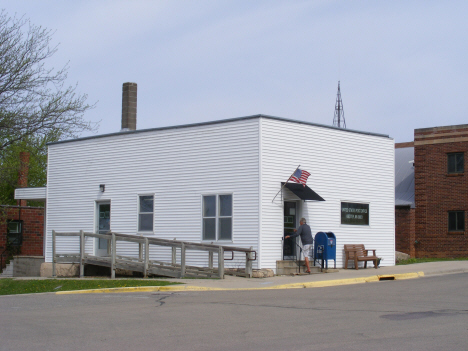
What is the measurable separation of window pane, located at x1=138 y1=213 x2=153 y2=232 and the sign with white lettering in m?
7.11

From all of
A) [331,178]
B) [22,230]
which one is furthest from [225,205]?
[22,230]

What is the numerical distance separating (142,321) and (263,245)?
9.91 meters

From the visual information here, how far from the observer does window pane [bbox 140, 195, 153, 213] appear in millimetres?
23433

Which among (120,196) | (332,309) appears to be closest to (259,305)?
(332,309)

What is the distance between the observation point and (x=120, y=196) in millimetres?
24188

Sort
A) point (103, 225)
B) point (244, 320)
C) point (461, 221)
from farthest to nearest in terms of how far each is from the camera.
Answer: point (461, 221) → point (103, 225) → point (244, 320)

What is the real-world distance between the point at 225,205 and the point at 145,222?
3.74m

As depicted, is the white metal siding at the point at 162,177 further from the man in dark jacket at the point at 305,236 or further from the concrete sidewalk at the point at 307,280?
the concrete sidewalk at the point at 307,280

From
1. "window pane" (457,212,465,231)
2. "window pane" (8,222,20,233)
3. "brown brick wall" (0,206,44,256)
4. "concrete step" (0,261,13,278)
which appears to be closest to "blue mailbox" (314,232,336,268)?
"window pane" (457,212,465,231)

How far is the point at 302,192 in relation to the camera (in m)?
20.8

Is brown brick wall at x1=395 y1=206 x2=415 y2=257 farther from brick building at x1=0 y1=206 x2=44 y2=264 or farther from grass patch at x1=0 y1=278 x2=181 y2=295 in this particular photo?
brick building at x1=0 y1=206 x2=44 y2=264

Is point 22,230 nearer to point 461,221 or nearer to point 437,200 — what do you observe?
point 437,200

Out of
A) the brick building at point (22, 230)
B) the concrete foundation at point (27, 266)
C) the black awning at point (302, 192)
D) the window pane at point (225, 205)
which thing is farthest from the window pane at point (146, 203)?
the brick building at point (22, 230)

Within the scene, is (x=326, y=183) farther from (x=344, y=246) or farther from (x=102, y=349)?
(x=102, y=349)
